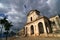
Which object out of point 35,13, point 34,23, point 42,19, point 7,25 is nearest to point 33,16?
point 35,13

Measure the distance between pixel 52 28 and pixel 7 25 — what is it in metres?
22.3

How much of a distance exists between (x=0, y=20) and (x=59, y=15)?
98.3ft

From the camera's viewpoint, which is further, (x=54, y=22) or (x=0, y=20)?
(x=54, y=22)

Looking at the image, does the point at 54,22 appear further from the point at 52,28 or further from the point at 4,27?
the point at 4,27

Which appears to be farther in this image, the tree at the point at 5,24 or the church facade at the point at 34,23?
the church facade at the point at 34,23

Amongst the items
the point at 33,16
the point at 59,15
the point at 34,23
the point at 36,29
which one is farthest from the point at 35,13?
the point at 59,15

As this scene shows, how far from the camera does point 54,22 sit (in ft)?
177

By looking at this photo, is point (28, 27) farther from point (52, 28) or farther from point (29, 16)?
point (52, 28)

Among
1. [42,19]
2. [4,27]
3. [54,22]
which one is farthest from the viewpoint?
[54,22]

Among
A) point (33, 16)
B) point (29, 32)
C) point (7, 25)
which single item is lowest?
point (29, 32)

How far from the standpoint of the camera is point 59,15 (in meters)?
54.3

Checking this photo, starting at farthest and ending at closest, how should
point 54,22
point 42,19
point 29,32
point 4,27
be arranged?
point 54,22 → point 29,32 → point 4,27 → point 42,19

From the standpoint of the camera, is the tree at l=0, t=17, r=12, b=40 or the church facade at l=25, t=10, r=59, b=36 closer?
the tree at l=0, t=17, r=12, b=40

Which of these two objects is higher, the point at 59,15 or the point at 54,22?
the point at 59,15
